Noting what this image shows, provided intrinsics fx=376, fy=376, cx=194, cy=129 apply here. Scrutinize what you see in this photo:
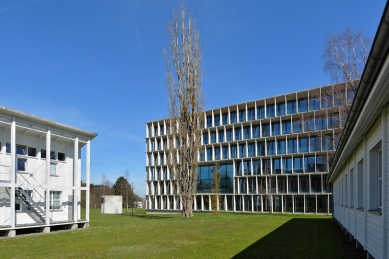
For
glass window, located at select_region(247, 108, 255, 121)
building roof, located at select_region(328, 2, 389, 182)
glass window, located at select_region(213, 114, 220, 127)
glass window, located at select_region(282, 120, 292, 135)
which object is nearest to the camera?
building roof, located at select_region(328, 2, 389, 182)

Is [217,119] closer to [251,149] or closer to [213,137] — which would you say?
[213,137]

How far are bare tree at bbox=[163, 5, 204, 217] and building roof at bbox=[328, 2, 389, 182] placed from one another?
25.3 m

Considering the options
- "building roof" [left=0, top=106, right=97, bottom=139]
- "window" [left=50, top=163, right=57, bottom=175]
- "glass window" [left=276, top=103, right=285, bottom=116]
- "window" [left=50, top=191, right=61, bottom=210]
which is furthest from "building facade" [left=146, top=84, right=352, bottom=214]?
"window" [left=50, top=163, right=57, bottom=175]

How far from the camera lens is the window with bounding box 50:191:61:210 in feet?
75.9

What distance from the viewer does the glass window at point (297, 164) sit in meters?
48.0

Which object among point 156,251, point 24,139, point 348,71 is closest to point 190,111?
point 348,71

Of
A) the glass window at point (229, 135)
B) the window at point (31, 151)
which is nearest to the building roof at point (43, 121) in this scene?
the window at point (31, 151)

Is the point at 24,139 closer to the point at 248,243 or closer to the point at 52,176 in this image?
the point at 52,176

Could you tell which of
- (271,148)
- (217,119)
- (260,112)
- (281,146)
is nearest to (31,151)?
(281,146)

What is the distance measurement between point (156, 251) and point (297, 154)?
38992mm

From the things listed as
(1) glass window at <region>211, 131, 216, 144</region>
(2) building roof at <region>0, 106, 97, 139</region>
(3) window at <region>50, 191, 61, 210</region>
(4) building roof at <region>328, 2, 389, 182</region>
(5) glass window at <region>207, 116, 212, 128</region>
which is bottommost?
(3) window at <region>50, 191, 61, 210</region>

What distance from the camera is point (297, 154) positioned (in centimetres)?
4831

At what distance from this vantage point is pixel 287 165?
1945 inches

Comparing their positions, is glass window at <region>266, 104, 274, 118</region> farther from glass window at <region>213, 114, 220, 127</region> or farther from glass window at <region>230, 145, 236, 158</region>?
glass window at <region>213, 114, 220, 127</region>
